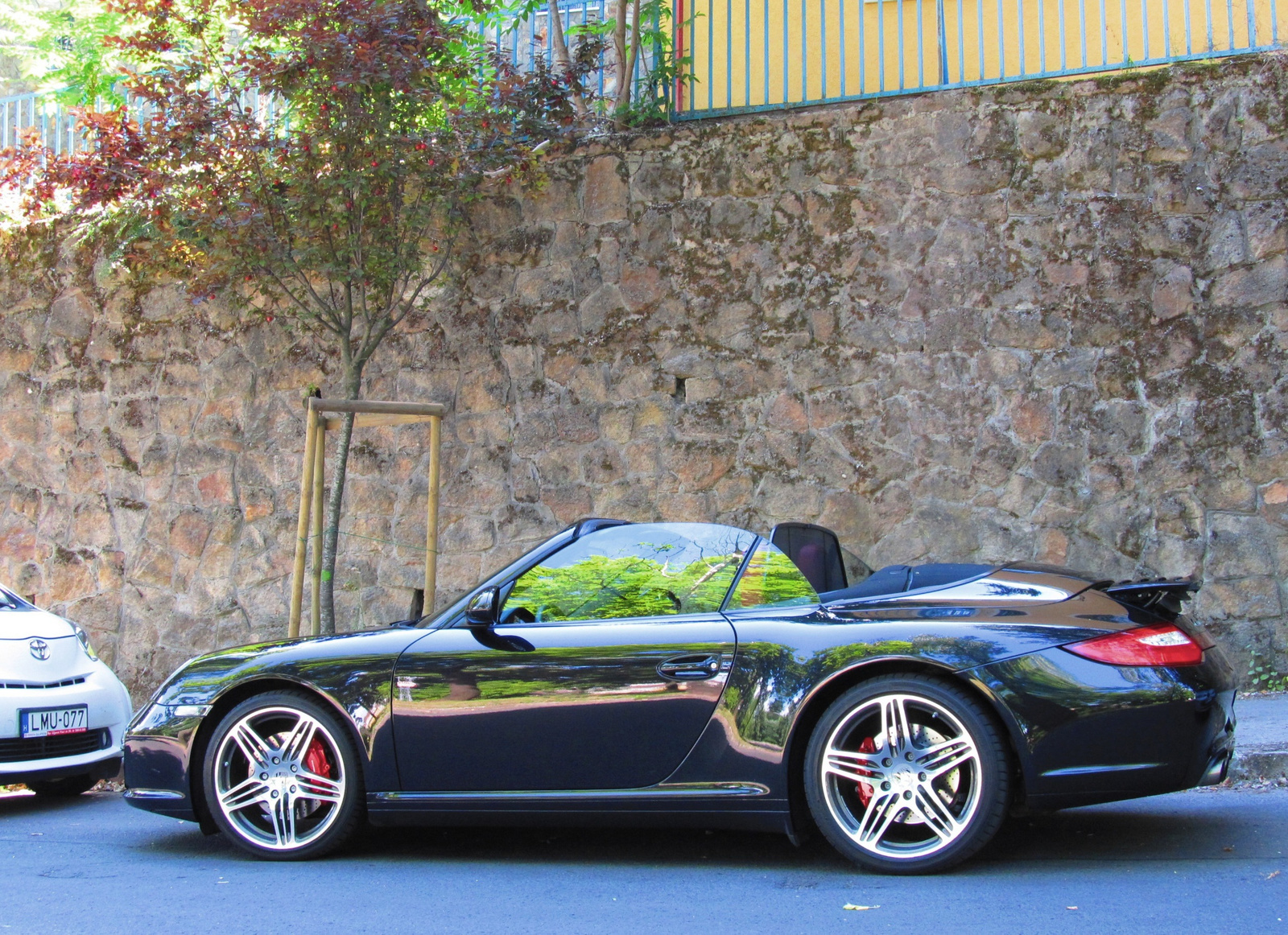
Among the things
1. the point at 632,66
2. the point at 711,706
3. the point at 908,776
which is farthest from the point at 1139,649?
the point at 632,66

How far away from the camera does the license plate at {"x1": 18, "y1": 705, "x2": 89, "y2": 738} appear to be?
618cm

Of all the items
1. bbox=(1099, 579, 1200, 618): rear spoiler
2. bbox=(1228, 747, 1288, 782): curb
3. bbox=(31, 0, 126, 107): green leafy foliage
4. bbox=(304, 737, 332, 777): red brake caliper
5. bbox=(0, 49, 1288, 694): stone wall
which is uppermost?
bbox=(31, 0, 126, 107): green leafy foliage

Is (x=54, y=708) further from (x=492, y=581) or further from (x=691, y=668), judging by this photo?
(x=691, y=668)

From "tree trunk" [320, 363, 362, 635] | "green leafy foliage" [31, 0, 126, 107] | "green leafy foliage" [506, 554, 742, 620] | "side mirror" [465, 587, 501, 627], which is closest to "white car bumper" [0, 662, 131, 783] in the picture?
"tree trunk" [320, 363, 362, 635]

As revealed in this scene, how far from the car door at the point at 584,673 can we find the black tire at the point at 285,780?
10.8 inches

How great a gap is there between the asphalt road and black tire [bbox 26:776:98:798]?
1.34m

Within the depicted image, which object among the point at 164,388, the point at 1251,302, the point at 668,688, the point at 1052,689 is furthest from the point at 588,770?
the point at 164,388

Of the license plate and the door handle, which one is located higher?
the door handle

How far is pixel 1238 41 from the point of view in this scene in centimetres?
881

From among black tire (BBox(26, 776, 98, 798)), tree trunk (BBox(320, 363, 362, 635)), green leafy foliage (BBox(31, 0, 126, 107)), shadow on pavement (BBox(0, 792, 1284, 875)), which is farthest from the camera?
green leafy foliage (BBox(31, 0, 126, 107))

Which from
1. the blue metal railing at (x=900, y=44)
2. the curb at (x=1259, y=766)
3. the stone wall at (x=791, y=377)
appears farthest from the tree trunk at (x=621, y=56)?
the curb at (x=1259, y=766)

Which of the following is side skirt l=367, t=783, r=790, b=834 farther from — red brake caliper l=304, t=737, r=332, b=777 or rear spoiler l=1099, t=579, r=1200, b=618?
rear spoiler l=1099, t=579, r=1200, b=618

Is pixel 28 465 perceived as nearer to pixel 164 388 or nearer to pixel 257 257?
pixel 164 388

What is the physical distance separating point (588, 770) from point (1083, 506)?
15.8 feet
